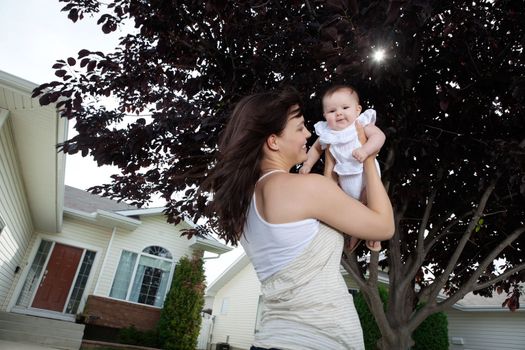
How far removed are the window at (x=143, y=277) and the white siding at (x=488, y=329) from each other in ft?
42.8

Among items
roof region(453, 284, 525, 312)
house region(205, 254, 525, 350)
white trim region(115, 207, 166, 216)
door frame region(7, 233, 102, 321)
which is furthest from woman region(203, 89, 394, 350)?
roof region(453, 284, 525, 312)

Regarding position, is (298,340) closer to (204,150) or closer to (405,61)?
(405,61)

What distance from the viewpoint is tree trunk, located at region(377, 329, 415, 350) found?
3535 mm

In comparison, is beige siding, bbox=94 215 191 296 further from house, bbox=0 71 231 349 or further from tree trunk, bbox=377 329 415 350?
tree trunk, bbox=377 329 415 350

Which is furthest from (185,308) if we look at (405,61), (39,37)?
(405,61)

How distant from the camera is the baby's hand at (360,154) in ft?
4.85

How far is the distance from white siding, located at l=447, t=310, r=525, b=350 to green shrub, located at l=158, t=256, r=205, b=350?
37.5 feet

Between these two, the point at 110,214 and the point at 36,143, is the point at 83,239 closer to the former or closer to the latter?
the point at 110,214

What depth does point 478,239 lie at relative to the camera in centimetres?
507

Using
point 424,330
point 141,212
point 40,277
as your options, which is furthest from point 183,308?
point 424,330

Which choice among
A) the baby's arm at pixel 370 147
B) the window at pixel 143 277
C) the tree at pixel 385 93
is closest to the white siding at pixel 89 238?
the window at pixel 143 277

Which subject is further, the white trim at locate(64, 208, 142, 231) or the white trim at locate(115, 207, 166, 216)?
the white trim at locate(115, 207, 166, 216)

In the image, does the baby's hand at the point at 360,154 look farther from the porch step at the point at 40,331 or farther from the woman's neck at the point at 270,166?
the porch step at the point at 40,331

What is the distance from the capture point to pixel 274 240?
1325 mm
